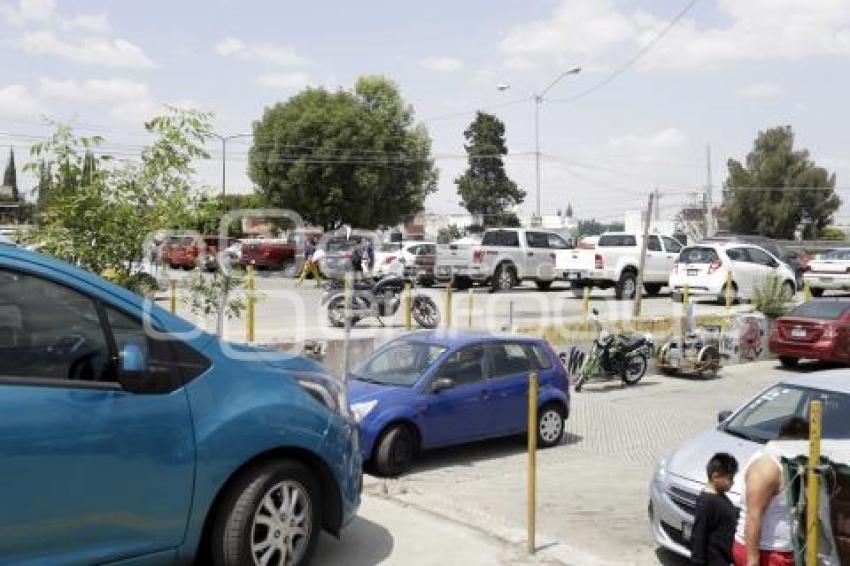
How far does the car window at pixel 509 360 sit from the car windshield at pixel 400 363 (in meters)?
0.69

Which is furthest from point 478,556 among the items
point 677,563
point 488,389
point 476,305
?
point 476,305

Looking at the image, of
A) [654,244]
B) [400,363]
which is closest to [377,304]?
[400,363]

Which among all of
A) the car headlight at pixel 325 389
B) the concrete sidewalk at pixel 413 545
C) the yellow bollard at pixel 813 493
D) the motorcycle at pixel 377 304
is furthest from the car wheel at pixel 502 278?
the yellow bollard at pixel 813 493

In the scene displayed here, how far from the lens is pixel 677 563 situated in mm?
6383

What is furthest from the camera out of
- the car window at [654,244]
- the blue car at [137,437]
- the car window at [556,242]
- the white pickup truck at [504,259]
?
the car window at [556,242]

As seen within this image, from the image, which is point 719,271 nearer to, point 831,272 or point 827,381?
point 831,272

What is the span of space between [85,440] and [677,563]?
434 cm

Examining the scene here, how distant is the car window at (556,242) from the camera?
28.3m

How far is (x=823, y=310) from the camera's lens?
17359 millimetres

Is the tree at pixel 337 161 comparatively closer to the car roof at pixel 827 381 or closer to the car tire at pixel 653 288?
the car tire at pixel 653 288

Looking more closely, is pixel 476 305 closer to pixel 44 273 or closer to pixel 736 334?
pixel 736 334

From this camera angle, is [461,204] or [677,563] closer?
[677,563]

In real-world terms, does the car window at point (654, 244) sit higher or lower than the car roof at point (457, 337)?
higher

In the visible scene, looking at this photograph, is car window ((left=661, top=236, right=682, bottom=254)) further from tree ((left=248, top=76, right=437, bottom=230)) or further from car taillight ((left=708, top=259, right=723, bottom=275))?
tree ((left=248, top=76, right=437, bottom=230))
